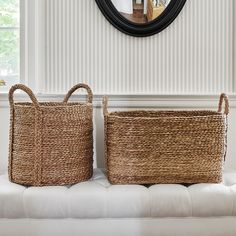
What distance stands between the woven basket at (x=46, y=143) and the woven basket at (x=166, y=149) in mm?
157

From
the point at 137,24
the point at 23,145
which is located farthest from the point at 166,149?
the point at 137,24

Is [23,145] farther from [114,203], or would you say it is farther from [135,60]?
[135,60]

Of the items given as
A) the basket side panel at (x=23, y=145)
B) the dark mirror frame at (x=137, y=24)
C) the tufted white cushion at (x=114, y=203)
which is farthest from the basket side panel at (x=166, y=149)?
the dark mirror frame at (x=137, y=24)

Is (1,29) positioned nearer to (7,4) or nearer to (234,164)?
(7,4)

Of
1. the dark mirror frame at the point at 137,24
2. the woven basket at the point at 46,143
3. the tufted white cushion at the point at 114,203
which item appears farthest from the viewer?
the dark mirror frame at the point at 137,24

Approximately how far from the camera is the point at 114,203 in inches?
58.8

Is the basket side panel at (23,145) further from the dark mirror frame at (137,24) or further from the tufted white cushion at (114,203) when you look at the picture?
the dark mirror frame at (137,24)

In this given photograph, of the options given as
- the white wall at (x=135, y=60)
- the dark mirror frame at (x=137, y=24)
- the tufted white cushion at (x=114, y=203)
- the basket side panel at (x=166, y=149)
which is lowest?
the tufted white cushion at (x=114, y=203)

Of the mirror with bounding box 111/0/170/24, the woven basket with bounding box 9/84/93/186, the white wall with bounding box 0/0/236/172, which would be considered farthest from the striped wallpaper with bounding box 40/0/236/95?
the woven basket with bounding box 9/84/93/186

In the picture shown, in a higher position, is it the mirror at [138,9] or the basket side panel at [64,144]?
the mirror at [138,9]

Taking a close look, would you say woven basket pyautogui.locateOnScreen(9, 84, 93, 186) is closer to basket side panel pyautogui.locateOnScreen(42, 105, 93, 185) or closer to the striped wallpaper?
basket side panel pyautogui.locateOnScreen(42, 105, 93, 185)

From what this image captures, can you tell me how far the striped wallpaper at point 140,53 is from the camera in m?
2.09

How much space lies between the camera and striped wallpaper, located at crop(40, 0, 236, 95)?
2092 mm

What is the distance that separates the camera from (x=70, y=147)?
166 centimetres
